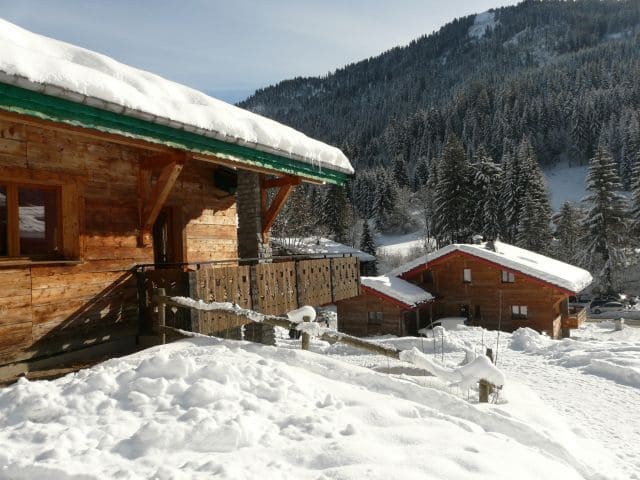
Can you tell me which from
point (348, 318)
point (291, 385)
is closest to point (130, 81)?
point (291, 385)

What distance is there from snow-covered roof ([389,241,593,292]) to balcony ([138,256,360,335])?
19.2 metres

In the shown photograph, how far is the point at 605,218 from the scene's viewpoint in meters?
43.2

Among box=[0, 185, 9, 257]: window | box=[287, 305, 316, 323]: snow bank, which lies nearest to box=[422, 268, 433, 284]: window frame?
box=[287, 305, 316, 323]: snow bank

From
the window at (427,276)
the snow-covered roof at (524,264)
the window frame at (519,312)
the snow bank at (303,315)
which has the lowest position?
the window frame at (519,312)

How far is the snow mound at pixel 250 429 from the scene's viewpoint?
140 inches

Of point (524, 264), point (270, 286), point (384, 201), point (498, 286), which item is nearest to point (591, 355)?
point (270, 286)

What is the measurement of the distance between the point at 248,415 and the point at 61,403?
190 cm

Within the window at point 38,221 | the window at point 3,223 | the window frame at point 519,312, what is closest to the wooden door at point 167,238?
the window at point 38,221

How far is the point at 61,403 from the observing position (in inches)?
176

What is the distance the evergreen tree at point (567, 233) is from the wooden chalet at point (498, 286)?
75.7 ft

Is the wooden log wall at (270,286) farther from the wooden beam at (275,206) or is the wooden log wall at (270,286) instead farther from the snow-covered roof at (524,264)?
the snow-covered roof at (524,264)

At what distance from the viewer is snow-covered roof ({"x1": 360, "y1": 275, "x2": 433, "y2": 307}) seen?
2697 cm

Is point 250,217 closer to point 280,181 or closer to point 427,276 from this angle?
point 280,181

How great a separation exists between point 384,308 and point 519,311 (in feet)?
29.0
